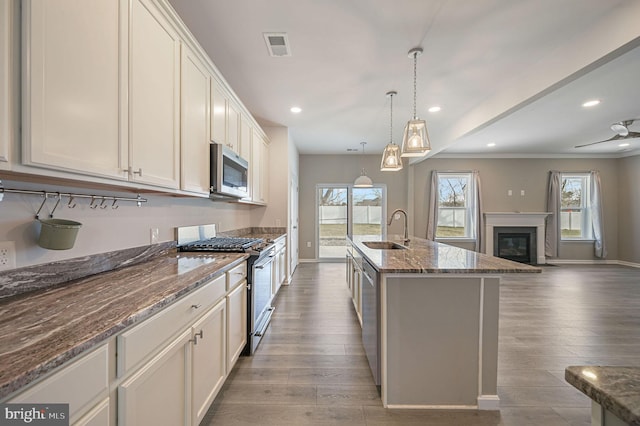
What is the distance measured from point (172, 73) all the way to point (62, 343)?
1618 millimetres

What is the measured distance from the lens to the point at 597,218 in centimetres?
652

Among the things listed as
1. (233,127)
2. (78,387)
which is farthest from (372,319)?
(233,127)

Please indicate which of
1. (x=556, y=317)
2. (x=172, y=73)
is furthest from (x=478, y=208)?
(x=172, y=73)

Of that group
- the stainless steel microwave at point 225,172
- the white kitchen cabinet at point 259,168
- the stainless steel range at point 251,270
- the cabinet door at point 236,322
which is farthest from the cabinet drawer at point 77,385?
the white kitchen cabinet at point 259,168

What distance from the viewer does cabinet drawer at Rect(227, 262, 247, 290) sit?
73.6 inches

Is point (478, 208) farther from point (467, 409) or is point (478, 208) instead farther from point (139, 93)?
point (139, 93)

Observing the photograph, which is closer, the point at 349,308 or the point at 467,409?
the point at 467,409

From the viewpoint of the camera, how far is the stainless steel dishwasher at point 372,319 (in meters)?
1.78

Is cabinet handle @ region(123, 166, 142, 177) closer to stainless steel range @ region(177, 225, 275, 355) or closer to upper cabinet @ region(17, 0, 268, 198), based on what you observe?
upper cabinet @ region(17, 0, 268, 198)

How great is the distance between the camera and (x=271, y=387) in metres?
1.93

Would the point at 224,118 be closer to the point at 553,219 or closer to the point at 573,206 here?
the point at 553,219

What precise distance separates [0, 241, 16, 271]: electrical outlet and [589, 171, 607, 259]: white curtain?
974cm

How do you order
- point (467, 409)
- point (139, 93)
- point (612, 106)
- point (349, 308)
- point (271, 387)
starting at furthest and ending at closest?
point (612, 106)
point (349, 308)
point (271, 387)
point (467, 409)
point (139, 93)

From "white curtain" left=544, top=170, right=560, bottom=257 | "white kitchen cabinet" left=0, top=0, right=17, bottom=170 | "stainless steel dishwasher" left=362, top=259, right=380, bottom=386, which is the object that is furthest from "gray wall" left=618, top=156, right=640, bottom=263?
"white kitchen cabinet" left=0, top=0, right=17, bottom=170
